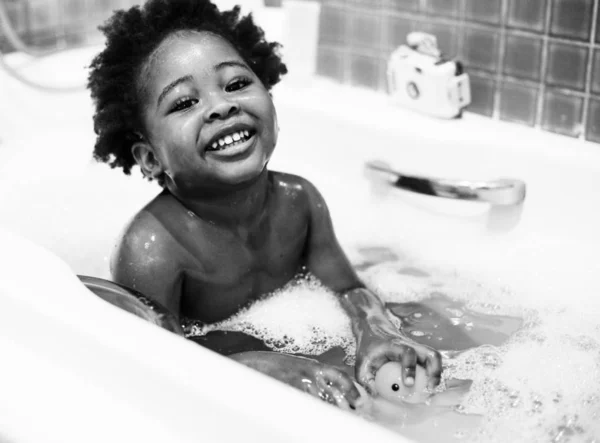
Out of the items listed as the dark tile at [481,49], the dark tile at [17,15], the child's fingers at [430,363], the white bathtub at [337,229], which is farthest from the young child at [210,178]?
the dark tile at [17,15]

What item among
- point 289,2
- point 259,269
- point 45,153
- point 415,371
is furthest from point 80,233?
point 415,371

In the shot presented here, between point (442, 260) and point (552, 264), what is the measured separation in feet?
0.61

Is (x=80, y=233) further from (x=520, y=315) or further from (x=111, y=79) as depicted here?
(x=520, y=315)

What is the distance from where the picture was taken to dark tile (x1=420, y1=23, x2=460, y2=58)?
66.7 inches

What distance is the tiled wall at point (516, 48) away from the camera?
1536 mm

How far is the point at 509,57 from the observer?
1627mm

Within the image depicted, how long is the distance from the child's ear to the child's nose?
0.12 m

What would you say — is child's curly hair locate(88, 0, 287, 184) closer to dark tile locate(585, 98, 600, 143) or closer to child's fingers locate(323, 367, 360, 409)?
child's fingers locate(323, 367, 360, 409)

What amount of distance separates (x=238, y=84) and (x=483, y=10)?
24.2 inches

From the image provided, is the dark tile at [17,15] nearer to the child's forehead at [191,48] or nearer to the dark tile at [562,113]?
the child's forehead at [191,48]

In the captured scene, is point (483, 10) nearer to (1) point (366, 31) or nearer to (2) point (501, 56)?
(2) point (501, 56)

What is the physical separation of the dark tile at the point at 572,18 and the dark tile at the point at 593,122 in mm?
110

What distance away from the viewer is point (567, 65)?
1.56 meters

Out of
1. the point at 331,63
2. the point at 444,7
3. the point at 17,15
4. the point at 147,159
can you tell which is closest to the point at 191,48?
the point at 147,159
